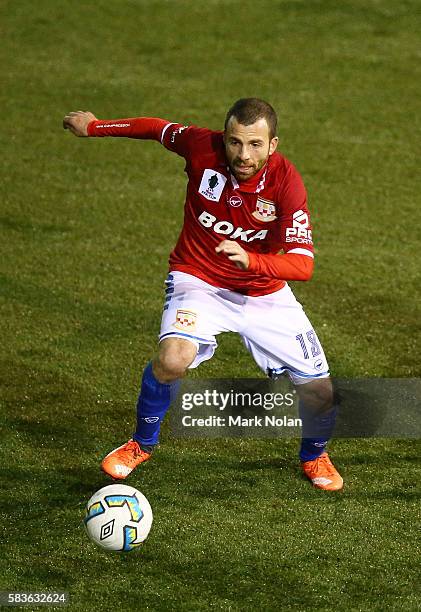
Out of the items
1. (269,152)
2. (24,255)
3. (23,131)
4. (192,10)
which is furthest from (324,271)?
(192,10)

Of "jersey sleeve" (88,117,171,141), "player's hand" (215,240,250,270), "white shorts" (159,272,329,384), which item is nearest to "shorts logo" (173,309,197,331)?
"white shorts" (159,272,329,384)

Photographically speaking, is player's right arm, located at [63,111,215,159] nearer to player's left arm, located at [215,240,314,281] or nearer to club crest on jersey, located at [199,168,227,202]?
club crest on jersey, located at [199,168,227,202]

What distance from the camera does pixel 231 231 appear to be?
19.9ft

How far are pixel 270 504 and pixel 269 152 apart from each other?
1.89 m

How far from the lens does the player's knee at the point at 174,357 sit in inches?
228

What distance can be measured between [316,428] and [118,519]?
1.45 metres

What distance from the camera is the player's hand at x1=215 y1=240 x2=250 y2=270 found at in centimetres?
528

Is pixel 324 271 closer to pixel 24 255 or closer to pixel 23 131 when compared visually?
pixel 24 255

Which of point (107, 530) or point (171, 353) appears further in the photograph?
point (171, 353)

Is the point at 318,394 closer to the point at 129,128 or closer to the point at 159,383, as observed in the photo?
the point at 159,383

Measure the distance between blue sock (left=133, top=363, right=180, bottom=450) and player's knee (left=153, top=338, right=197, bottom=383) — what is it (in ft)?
0.47

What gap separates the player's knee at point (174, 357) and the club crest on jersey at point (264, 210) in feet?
2.58
